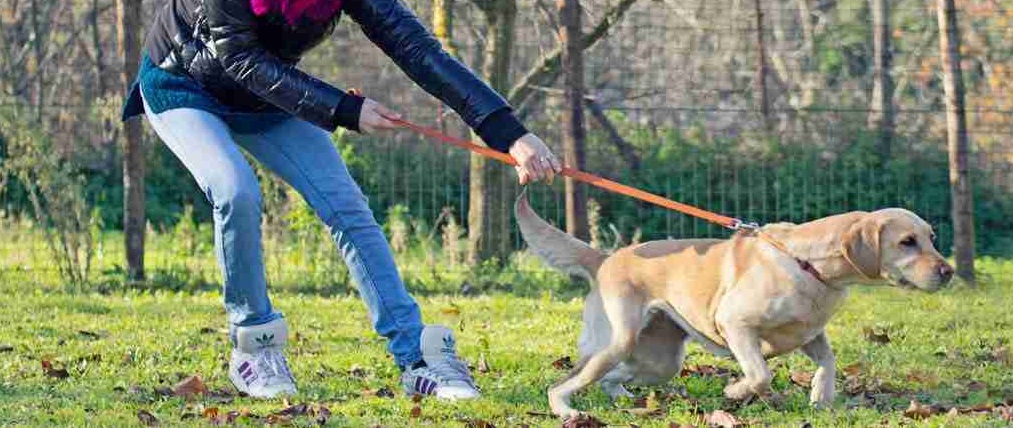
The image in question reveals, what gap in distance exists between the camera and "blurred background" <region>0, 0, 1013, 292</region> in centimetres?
988

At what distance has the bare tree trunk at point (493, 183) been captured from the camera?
10098 millimetres

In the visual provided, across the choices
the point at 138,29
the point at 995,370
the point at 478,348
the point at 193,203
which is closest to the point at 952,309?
the point at 995,370

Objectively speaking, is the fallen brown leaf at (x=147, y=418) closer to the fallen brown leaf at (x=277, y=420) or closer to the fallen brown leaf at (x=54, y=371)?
the fallen brown leaf at (x=277, y=420)

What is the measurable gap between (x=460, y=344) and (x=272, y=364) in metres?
1.66

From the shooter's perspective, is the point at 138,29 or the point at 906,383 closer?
the point at 906,383

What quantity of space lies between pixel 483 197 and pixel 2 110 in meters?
2.90

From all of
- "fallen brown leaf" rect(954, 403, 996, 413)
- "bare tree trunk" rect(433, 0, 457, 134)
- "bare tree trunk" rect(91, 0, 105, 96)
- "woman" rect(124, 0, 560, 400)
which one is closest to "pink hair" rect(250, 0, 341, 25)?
"woman" rect(124, 0, 560, 400)

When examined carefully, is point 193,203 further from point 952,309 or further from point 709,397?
point 709,397

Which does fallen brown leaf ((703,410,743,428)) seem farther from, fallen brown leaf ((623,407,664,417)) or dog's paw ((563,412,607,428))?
dog's paw ((563,412,607,428))

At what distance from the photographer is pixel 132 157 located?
32.0ft

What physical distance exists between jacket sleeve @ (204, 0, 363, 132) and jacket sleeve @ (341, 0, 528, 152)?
282 millimetres

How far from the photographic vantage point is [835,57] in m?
13.2

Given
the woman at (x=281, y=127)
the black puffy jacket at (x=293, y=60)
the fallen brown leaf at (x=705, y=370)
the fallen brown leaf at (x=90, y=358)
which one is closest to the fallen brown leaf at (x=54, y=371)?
the fallen brown leaf at (x=90, y=358)

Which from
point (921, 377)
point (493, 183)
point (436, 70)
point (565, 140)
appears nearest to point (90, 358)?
point (436, 70)
